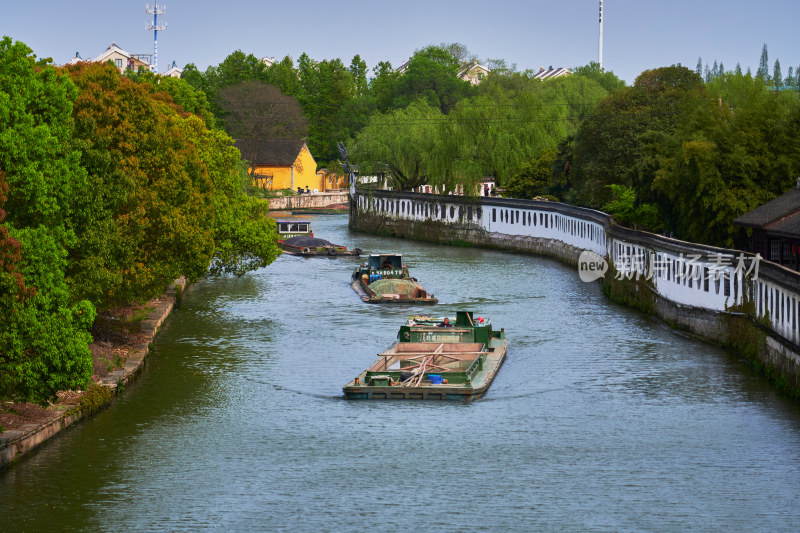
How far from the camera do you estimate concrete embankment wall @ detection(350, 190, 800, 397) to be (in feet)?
131

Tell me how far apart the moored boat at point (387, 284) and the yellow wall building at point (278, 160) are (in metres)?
76.5


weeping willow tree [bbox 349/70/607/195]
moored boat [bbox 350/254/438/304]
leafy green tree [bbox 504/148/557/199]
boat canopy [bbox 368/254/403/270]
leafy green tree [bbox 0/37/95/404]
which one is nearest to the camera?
leafy green tree [bbox 0/37/95/404]

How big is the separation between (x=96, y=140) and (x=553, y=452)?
1840 cm

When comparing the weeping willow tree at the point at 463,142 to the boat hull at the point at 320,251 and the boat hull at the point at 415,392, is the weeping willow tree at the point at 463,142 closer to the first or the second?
the boat hull at the point at 320,251

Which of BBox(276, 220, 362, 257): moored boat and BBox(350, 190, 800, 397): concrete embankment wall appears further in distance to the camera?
BBox(276, 220, 362, 257): moored boat

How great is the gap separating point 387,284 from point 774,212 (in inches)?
855

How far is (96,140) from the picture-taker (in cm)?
3859

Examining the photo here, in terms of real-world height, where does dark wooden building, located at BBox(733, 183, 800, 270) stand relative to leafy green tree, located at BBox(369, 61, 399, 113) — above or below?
below

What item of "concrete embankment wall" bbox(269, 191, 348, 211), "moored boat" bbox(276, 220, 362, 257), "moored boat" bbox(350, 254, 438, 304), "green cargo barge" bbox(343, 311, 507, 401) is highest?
"concrete embankment wall" bbox(269, 191, 348, 211)

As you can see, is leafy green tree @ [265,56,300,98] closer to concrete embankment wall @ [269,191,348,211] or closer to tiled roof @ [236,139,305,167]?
tiled roof @ [236,139,305,167]

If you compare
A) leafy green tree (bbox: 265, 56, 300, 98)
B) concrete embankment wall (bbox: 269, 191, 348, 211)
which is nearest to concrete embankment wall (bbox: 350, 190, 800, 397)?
concrete embankment wall (bbox: 269, 191, 348, 211)

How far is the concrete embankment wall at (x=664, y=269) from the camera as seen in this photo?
3978cm

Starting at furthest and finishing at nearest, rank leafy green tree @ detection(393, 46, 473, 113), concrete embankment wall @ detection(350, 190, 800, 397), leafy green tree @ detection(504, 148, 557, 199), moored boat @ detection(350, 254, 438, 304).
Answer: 1. leafy green tree @ detection(393, 46, 473, 113)
2. leafy green tree @ detection(504, 148, 557, 199)
3. moored boat @ detection(350, 254, 438, 304)
4. concrete embankment wall @ detection(350, 190, 800, 397)

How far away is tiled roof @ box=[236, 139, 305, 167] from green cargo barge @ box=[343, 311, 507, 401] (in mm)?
100175
